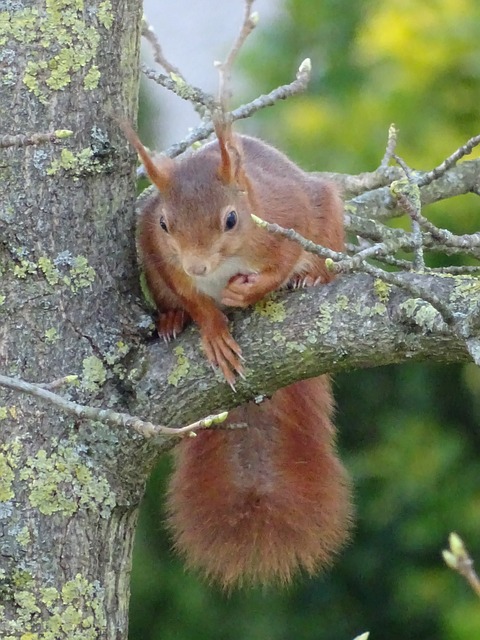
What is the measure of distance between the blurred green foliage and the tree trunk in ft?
4.91

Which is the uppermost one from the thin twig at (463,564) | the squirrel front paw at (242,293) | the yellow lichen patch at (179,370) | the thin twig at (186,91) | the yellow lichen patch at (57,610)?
the thin twig at (186,91)

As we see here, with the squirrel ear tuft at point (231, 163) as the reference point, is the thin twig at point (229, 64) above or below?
below

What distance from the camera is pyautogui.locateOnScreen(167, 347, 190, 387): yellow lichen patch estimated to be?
5.49ft

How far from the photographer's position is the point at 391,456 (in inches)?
122

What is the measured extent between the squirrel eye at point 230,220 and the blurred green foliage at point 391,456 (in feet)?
4.18

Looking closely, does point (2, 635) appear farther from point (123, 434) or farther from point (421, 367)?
point (421, 367)

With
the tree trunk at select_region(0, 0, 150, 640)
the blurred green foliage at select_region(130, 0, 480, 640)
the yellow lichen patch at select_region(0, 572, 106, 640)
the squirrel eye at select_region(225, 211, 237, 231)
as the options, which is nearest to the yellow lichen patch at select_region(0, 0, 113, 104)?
the tree trunk at select_region(0, 0, 150, 640)

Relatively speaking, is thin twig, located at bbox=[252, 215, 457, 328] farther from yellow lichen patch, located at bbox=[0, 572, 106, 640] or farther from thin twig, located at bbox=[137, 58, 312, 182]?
yellow lichen patch, located at bbox=[0, 572, 106, 640]

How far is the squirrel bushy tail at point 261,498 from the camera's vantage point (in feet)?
6.19

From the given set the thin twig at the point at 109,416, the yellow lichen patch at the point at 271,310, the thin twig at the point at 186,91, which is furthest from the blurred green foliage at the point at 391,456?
the thin twig at the point at 109,416

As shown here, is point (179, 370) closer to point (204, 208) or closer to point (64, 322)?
point (64, 322)

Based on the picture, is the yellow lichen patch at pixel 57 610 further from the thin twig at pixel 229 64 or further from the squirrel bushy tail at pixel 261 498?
the thin twig at pixel 229 64

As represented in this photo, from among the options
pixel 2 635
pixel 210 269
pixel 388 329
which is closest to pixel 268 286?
pixel 210 269

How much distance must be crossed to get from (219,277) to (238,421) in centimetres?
24
